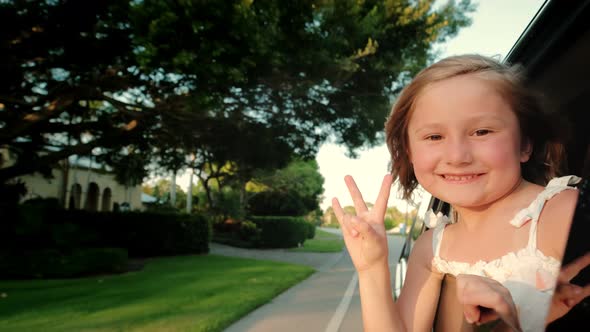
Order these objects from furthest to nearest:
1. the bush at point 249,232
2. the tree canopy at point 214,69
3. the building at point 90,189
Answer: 1. the building at point 90,189
2. the bush at point 249,232
3. the tree canopy at point 214,69

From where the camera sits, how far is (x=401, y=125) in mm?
1954

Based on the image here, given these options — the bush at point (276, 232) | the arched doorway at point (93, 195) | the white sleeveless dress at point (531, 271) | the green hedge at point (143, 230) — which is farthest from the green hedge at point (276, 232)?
the white sleeveless dress at point (531, 271)

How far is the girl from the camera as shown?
4.46 ft

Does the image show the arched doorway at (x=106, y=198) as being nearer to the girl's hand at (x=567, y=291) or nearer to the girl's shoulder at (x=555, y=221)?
the girl's shoulder at (x=555, y=221)

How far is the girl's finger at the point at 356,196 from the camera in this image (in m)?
1.91

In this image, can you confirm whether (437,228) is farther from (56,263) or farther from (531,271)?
(56,263)

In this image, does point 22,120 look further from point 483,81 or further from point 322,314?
point 483,81

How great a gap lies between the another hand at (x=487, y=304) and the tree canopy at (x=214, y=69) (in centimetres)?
755

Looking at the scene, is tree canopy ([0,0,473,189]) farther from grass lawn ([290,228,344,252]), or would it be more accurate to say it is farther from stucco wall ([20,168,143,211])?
stucco wall ([20,168,143,211])

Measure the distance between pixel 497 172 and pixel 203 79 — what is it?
8454mm

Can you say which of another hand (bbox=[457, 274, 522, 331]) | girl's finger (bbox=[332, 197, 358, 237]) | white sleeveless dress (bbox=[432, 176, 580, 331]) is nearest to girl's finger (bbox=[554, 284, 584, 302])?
another hand (bbox=[457, 274, 522, 331])

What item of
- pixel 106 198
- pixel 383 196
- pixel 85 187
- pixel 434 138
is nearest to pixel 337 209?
pixel 383 196

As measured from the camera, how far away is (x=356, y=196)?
1978 mm

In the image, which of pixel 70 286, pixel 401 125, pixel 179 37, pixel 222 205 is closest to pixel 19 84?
pixel 70 286
